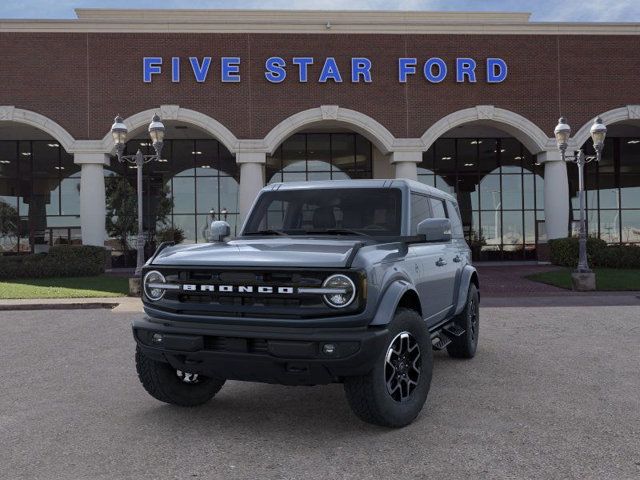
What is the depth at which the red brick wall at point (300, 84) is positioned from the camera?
2288 centimetres

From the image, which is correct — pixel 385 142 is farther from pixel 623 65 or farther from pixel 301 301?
pixel 301 301

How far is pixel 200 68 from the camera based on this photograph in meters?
23.2

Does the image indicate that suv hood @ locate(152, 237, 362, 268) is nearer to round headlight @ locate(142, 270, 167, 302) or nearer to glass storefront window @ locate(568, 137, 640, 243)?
round headlight @ locate(142, 270, 167, 302)

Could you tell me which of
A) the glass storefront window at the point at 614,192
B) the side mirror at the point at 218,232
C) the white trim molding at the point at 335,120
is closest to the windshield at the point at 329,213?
the side mirror at the point at 218,232

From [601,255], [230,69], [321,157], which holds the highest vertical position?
[230,69]

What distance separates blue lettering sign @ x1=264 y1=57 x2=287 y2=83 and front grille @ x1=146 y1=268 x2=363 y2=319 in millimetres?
20211

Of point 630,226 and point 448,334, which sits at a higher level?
point 630,226

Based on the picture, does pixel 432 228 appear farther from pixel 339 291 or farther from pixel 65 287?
pixel 65 287

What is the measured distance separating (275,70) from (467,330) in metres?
18.8

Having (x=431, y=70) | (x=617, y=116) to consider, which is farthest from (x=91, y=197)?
(x=617, y=116)

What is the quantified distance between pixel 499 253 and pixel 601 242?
308 inches

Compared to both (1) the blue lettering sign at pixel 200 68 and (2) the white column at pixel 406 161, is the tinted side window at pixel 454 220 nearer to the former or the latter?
(2) the white column at pixel 406 161

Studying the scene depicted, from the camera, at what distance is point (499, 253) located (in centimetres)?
2978

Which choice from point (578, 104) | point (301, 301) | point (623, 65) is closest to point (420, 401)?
point (301, 301)
